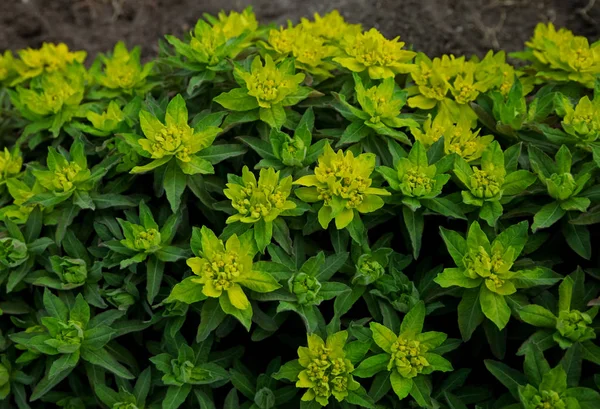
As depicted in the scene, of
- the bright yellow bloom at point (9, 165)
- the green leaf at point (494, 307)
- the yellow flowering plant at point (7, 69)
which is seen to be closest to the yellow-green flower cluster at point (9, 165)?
the bright yellow bloom at point (9, 165)

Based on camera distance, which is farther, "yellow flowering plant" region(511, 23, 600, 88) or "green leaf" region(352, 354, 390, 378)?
"yellow flowering plant" region(511, 23, 600, 88)

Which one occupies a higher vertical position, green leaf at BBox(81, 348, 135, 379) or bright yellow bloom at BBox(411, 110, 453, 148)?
bright yellow bloom at BBox(411, 110, 453, 148)

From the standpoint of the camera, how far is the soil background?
4.77 metres

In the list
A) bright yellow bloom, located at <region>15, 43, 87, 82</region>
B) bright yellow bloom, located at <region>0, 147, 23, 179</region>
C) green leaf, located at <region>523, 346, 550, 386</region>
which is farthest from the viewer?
bright yellow bloom, located at <region>15, 43, 87, 82</region>

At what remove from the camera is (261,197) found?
2.40 meters

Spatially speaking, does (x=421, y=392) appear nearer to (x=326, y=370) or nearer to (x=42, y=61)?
(x=326, y=370)

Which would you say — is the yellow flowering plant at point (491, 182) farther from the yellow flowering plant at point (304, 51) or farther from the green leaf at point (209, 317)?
the green leaf at point (209, 317)

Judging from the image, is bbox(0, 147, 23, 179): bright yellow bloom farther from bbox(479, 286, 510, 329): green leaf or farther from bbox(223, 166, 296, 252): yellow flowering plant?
bbox(479, 286, 510, 329): green leaf

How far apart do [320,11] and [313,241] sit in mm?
3133

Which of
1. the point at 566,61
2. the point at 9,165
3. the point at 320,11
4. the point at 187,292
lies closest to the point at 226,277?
the point at 187,292

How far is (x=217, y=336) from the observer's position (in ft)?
8.27

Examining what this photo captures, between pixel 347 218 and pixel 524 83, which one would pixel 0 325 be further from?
pixel 524 83

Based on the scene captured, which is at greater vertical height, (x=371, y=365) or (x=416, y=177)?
(x=416, y=177)

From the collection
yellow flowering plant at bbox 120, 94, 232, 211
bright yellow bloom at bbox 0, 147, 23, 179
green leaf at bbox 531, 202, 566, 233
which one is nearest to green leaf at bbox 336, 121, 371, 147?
yellow flowering plant at bbox 120, 94, 232, 211
